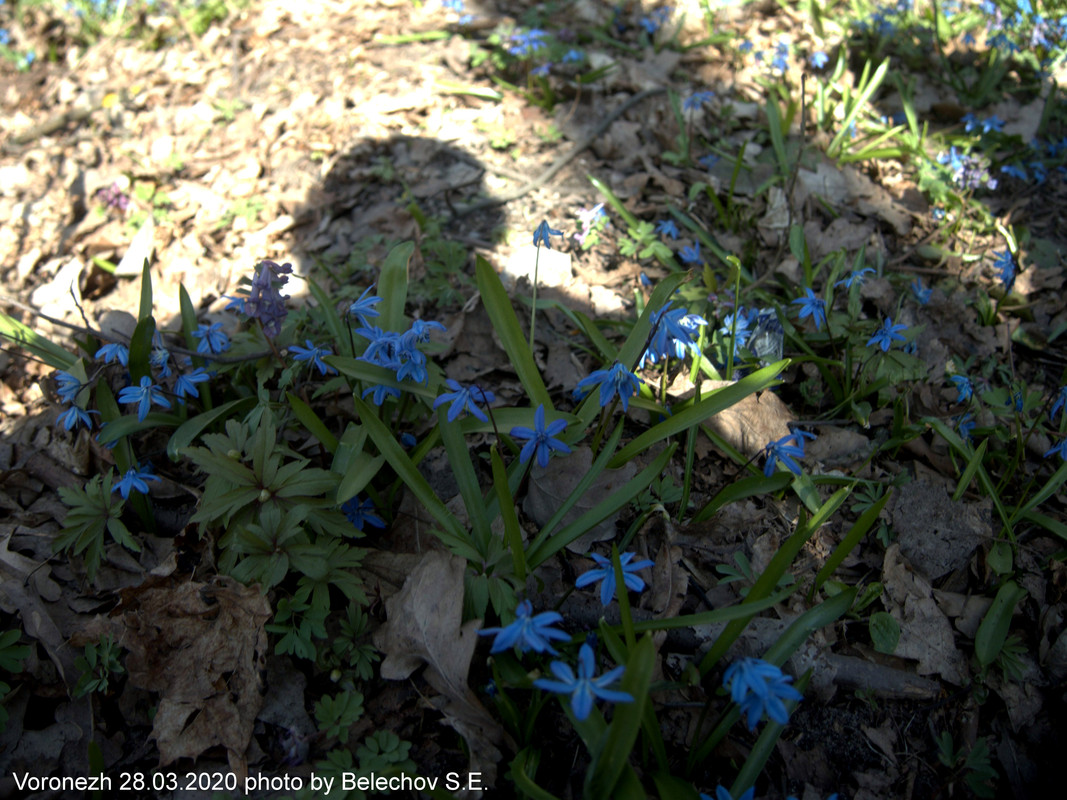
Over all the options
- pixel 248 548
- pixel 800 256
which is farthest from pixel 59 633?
pixel 800 256

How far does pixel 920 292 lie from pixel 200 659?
2.90 meters

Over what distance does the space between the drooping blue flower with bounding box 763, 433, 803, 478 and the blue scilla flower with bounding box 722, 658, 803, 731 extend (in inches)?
27.0

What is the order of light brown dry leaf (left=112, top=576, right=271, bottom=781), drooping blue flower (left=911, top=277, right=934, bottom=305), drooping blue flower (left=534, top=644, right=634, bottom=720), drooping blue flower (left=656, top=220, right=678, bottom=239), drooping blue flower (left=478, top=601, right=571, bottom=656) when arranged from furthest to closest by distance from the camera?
1. drooping blue flower (left=656, top=220, right=678, bottom=239)
2. drooping blue flower (left=911, top=277, right=934, bottom=305)
3. light brown dry leaf (left=112, top=576, right=271, bottom=781)
4. drooping blue flower (left=478, top=601, right=571, bottom=656)
5. drooping blue flower (left=534, top=644, right=634, bottom=720)

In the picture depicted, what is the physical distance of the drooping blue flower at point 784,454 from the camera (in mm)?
1868

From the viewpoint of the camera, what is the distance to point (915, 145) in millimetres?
3307

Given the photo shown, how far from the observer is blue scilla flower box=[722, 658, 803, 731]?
1296mm

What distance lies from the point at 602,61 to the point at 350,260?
7.18 feet

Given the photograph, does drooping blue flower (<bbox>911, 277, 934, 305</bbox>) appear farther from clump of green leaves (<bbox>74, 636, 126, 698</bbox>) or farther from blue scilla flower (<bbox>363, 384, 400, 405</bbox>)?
clump of green leaves (<bbox>74, 636, 126, 698</bbox>)

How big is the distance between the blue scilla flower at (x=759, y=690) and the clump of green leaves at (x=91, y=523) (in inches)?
66.8

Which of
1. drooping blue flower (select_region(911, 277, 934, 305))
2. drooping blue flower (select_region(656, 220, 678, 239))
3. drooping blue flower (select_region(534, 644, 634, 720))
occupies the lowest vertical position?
drooping blue flower (select_region(911, 277, 934, 305))

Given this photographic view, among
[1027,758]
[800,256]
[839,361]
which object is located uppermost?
[800,256]

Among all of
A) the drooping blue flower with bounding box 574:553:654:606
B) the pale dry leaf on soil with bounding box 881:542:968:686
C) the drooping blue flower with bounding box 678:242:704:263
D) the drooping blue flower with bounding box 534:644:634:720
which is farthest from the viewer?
the drooping blue flower with bounding box 678:242:704:263

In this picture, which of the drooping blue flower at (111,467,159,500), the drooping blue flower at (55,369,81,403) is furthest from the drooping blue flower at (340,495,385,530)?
the drooping blue flower at (55,369,81,403)

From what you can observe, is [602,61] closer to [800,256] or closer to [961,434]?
[800,256]
